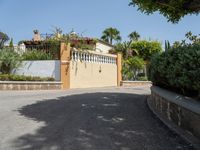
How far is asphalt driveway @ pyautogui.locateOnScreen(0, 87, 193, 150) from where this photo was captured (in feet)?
22.1

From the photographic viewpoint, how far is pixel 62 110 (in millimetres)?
11062

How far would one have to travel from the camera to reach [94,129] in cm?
808

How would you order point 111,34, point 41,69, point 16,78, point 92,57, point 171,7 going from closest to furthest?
point 171,7 → point 16,78 → point 41,69 → point 92,57 → point 111,34

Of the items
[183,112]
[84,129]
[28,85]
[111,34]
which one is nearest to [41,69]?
[28,85]

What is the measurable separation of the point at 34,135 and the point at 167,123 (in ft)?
10.6

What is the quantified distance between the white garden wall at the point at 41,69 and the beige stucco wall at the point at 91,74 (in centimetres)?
96

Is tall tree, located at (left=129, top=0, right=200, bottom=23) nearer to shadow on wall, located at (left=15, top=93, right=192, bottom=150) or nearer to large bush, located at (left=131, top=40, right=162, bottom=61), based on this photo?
shadow on wall, located at (left=15, top=93, right=192, bottom=150)

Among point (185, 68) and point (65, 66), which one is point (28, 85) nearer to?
point (65, 66)

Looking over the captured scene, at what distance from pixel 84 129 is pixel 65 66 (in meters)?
13.9

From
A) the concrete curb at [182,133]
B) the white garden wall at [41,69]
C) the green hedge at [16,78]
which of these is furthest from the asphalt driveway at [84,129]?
the white garden wall at [41,69]

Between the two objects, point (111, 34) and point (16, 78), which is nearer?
point (16, 78)

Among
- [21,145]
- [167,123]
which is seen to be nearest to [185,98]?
[167,123]

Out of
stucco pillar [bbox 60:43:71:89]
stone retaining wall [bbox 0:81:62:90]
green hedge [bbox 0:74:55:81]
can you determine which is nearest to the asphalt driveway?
stone retaining wall [bbox 0:81:62:90]

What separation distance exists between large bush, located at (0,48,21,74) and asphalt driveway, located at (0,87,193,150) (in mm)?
10966
